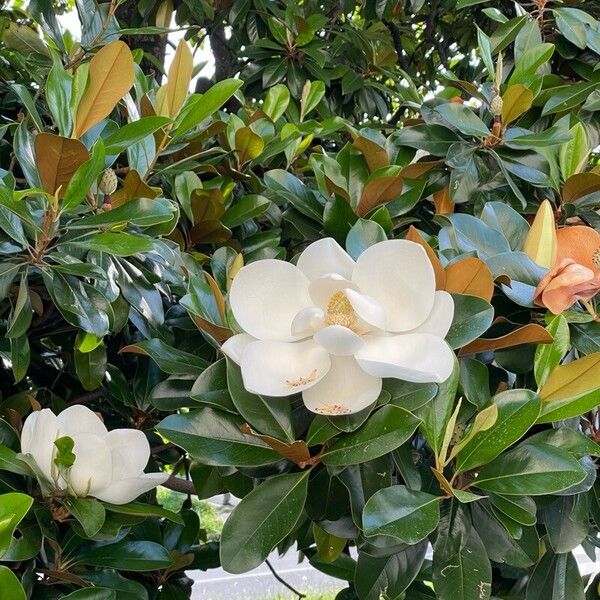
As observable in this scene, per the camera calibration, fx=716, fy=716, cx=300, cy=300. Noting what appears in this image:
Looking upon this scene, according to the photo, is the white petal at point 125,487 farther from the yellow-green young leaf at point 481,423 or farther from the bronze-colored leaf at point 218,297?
the yellow-green young leaf at point 481,423

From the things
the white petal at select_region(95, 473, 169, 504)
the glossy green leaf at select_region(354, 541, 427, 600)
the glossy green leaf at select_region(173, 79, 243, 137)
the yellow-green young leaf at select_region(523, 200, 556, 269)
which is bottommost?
the glossy green leaf at select_region(354, 541, 427, 600)

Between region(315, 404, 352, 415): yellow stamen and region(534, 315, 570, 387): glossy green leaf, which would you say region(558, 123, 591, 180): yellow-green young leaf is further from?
region(315, 404, 352, 415): yellow stamen

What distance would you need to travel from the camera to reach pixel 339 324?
56cm

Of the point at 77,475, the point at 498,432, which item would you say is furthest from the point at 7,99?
the point at 498,432

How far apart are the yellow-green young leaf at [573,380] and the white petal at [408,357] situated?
0.12 metres

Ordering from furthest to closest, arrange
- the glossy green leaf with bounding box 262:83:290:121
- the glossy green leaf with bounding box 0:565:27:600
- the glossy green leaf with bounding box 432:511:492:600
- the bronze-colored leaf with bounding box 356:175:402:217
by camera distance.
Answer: the glossy green leaf with bounding box 262:83:290:121 → the bronze-colored leaf with bounding box 356:175:402:217 → the glossy green leaf with bounding box 432:511:492:600 → the glossy green leaf with bounding box 0:565:27:600

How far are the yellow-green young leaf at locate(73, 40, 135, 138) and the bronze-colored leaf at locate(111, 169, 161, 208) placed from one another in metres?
0.08

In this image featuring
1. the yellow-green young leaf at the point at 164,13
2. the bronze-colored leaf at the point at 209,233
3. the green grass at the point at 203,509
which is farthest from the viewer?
the green grass at the point at 203,509

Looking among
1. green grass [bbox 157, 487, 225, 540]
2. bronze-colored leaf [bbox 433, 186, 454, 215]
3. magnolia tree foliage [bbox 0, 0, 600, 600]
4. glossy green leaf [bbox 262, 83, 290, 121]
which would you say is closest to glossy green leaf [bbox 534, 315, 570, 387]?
magnolia tree foliage [bbox 0, 0, 600, 600]

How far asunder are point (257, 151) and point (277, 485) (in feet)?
1.91

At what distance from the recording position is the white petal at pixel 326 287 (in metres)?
0.55

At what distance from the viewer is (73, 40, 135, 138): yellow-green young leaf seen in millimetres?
702

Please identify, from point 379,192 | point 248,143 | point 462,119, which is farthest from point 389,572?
point 248,143

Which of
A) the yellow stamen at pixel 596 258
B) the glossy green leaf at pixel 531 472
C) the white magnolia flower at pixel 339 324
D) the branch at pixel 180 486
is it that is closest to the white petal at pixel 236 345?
the white magnolia flower at pixel 339 324
